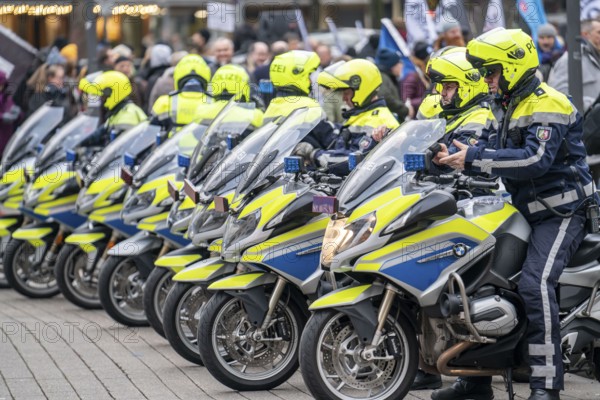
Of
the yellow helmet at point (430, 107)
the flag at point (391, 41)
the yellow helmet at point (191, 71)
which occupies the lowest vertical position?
the yellow helmet at point (430, 107)

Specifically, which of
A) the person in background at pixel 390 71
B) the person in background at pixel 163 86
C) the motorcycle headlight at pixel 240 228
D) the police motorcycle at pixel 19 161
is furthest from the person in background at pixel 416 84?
the motorcycle headlight at pixel 240 228

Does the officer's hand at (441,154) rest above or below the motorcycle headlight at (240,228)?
above

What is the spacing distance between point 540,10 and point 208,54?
680 cm

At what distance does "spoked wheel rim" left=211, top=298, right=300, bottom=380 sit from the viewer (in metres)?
8.15

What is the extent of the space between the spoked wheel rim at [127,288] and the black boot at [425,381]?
10.4ft

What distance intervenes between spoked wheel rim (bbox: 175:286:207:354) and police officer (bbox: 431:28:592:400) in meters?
2.44

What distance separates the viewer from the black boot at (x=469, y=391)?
7.70 m

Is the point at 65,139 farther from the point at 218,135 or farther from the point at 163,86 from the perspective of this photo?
the point at 218,135

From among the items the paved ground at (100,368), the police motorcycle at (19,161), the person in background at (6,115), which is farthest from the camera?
the person in background at (6,115)

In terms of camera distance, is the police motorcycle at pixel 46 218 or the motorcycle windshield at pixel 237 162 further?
the police motorcycle at pixel 46 218

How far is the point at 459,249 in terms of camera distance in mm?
7020

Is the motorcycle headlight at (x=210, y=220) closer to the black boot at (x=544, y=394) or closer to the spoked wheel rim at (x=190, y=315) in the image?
the spoked wheel rim at (x=190, y=315)

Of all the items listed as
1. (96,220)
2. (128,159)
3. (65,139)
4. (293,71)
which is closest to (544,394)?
(293,71)

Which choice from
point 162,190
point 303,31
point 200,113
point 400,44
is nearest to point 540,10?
point 400,44
